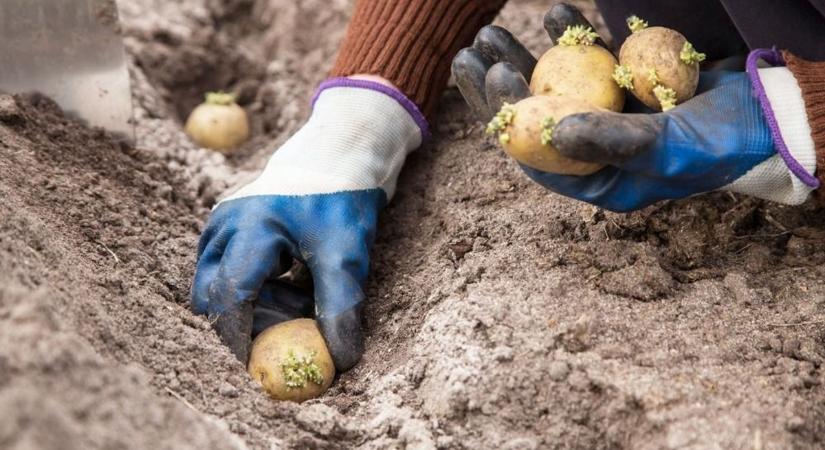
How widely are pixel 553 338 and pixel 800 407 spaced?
1.38ft

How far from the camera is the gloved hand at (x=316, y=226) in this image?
191cm

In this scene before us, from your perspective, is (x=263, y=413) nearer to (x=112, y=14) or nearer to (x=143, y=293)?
(x=143, y=293)

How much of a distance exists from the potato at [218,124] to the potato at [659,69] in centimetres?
151

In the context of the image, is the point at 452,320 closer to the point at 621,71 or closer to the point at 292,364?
the point at 292,364

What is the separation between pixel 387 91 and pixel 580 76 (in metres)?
0.65

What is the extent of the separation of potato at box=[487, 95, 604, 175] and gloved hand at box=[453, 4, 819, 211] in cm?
7

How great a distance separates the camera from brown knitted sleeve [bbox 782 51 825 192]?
1.78 m

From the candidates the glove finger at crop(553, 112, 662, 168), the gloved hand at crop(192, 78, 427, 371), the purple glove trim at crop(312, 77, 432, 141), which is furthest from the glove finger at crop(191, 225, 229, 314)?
the glove finger at crop(553, 112, 662, 168)

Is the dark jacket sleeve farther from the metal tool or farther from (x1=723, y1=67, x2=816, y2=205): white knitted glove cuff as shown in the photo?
the metal tool

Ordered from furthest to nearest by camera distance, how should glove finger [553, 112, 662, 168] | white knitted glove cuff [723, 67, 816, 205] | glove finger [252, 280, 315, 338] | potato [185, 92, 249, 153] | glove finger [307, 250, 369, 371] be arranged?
potato [185, 92, 249, 153]
glove finger [252, 280, 315, 338]
glove finger [307, 250, 369, 371]
white knitted glove cuff [723, 67, 816, 205]
glove finger [553, 112, 662, 168]

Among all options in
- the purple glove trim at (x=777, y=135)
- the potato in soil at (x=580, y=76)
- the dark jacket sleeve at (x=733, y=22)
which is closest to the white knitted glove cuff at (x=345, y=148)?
the potato in soil at (x=580, y=76)

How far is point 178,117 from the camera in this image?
3.13 metres

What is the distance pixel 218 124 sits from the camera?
118 inches

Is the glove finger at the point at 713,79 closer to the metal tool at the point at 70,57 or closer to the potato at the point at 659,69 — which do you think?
the potato at the point at 659,69
